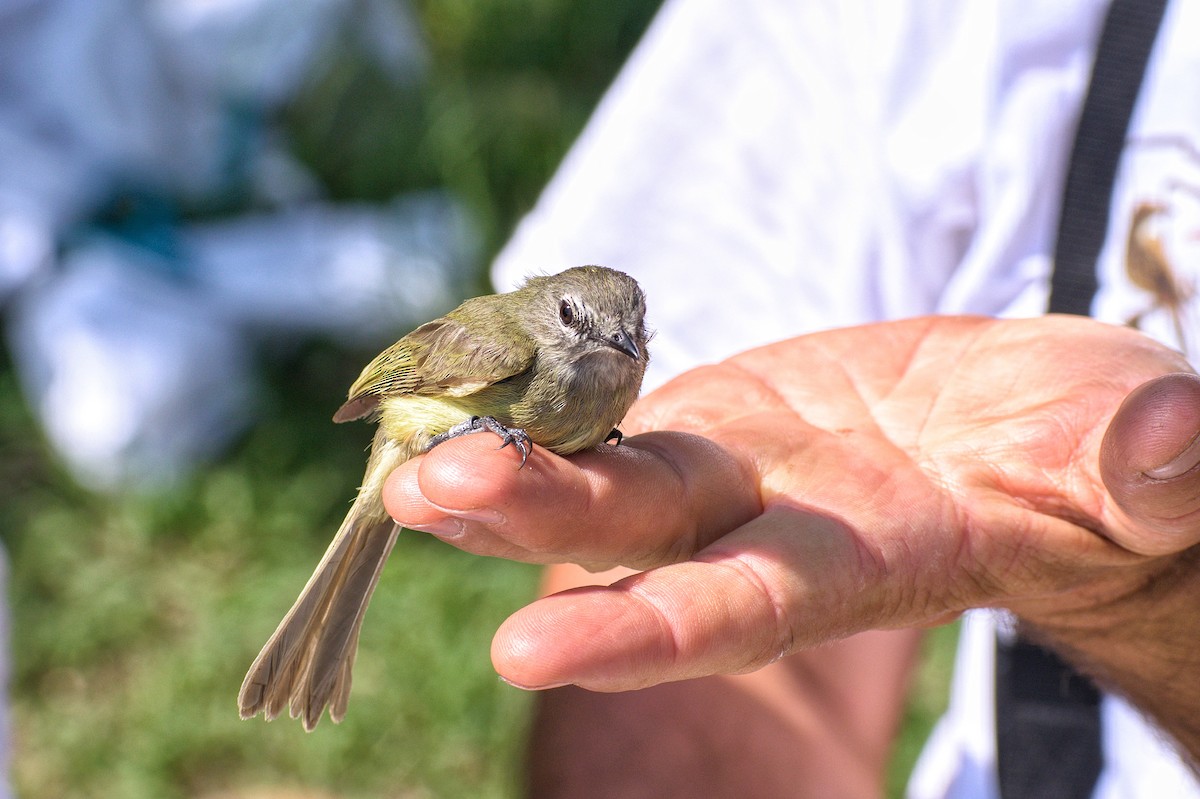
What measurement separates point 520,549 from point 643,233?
1.65 metres

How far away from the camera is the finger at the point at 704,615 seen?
1761mm

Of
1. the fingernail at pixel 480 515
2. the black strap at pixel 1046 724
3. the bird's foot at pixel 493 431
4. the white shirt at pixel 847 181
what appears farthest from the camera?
the white shirt at pixel 847 181

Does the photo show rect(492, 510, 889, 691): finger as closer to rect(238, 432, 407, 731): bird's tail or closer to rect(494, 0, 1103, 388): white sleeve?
rect(238, 432, 407, 731): bird's tail

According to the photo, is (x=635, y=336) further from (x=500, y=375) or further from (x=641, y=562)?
(x=641, y=562)

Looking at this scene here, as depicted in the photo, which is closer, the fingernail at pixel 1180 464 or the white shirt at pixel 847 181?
the fingernail at pixel 1180 464

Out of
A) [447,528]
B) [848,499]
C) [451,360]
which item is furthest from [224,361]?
[848,499]

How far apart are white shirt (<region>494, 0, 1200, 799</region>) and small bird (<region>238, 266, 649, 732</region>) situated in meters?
0.54

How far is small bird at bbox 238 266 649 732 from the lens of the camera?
2625 mm

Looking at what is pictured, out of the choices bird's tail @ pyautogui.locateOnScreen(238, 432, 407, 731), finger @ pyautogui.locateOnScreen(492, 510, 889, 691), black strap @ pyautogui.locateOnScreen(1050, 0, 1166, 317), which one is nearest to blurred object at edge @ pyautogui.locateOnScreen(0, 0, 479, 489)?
bird's tail @ pyautogui.locateOnScreen(238, 432, 407, 731)

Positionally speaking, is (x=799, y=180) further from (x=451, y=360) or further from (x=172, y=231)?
(x=172, y=231)

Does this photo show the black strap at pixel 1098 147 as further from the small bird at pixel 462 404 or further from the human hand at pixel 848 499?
the small bird at pixel 462 404

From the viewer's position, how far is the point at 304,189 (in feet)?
23.2

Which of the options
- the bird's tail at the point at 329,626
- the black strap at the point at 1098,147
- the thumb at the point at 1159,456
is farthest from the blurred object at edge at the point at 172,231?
the thumb at the point at 1159,456

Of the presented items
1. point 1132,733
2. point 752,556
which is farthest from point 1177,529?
point 1132,733
